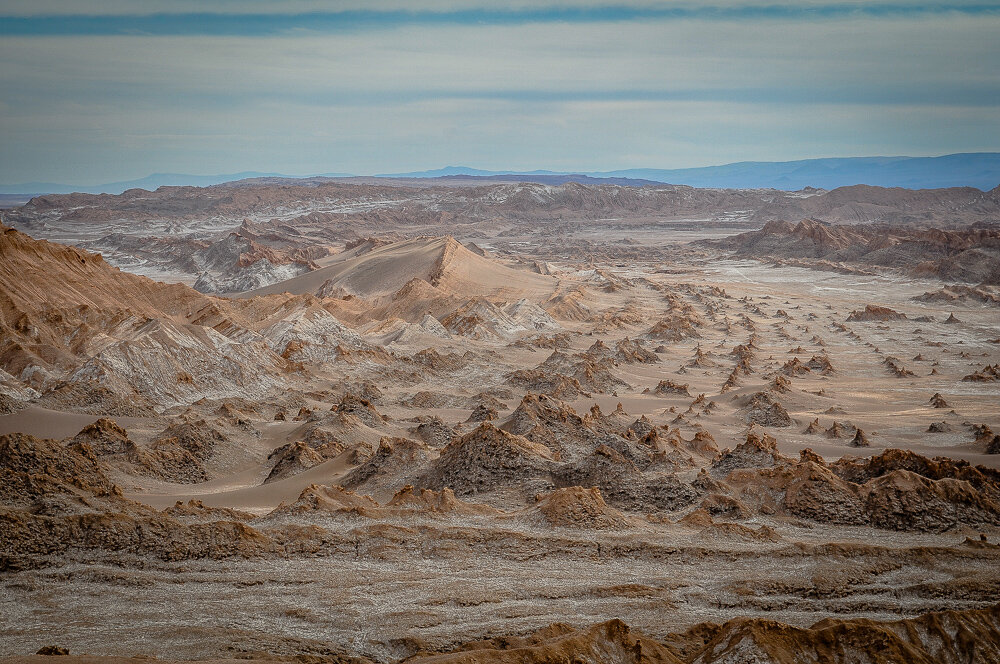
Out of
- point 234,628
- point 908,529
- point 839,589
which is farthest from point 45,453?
point 908,529

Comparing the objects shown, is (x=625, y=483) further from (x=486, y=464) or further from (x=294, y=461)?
(x=294, y=461)

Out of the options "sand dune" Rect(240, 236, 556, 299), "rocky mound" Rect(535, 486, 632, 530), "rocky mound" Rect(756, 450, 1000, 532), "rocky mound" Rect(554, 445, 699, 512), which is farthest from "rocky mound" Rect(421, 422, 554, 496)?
"sand dune" Rect(240, 236, 556, 299)

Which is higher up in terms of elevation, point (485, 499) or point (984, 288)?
point (984, 288)

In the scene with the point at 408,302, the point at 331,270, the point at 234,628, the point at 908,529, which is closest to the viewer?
the point at 234,628

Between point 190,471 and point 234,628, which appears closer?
point 234,628

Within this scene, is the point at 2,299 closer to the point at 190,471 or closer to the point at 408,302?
the point at 190,471

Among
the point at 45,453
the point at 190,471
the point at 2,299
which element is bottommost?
the point at 190,471

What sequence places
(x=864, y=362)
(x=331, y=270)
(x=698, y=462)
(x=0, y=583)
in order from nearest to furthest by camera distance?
(x=0, y=583)
(x=698, y=462)
(x=864, y=362)
(x=331, y=270)

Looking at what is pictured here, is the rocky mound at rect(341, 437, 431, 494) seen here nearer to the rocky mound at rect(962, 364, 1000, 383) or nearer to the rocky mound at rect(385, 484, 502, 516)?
the rocky mound at rect(385, 484, 502, 516)

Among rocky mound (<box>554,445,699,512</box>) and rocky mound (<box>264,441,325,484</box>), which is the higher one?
rocky mound (<box>554,445,699,512</box>)
